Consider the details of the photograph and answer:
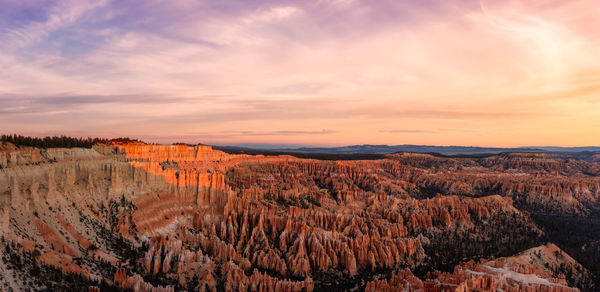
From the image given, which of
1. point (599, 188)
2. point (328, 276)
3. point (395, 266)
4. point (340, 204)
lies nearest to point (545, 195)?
point (599, 188)

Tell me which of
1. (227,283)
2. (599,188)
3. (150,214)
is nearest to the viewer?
(227,283)

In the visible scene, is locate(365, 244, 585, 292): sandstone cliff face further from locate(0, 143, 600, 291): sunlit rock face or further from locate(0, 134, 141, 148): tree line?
locate(0, 134, 141, 148): tree line

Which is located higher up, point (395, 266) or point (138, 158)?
point (138, 158)

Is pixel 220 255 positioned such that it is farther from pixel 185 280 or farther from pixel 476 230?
pixel 476 230

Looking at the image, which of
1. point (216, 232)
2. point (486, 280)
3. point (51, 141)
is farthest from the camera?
point (216, 232)

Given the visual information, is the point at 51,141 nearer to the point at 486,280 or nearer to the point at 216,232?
the point at 216,232

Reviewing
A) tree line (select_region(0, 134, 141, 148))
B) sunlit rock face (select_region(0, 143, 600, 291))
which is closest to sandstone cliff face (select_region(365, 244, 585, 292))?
sunlit rock face (select_region(0, 143, 600, 291))

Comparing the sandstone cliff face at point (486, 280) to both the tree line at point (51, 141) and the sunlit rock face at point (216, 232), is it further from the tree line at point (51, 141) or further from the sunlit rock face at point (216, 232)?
the tree line at point (51, 141)

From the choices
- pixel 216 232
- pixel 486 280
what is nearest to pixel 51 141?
pixel 216 232
